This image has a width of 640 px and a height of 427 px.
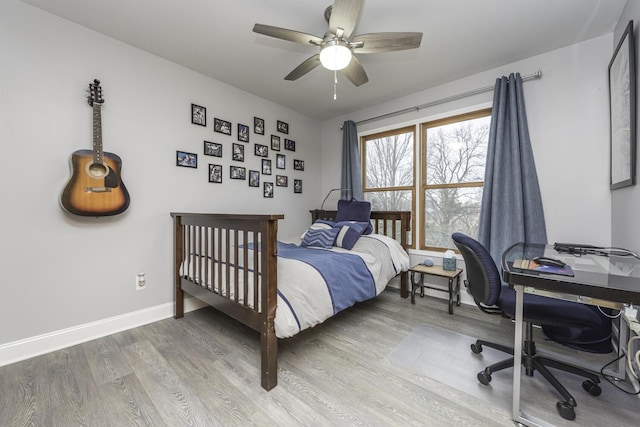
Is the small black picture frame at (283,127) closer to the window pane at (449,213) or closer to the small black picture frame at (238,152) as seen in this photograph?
the small black picture frame at (238,152)

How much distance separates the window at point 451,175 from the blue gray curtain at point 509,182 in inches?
9.6

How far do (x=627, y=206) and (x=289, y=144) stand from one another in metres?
3.31

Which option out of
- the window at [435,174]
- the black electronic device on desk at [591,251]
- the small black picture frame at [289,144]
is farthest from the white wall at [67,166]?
the black electronic device on desk at [591,251]

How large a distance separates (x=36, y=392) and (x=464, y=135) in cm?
403

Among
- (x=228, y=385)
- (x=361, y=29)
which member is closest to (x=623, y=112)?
(x=361, y=29)

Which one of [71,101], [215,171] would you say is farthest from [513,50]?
[71,101]

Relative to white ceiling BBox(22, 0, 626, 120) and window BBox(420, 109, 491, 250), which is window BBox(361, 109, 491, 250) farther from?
white ceiling BBox(22, 0, 626, 120)

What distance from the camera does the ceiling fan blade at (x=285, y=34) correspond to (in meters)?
1.62

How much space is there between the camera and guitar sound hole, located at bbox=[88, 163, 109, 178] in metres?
1.99

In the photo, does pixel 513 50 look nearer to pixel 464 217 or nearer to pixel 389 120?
pixel 389 120

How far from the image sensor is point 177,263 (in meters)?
2.49

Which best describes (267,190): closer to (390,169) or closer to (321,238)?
(321,238)

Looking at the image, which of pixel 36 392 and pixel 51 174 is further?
pixel 51 174

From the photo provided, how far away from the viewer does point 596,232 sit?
2.17 metres
